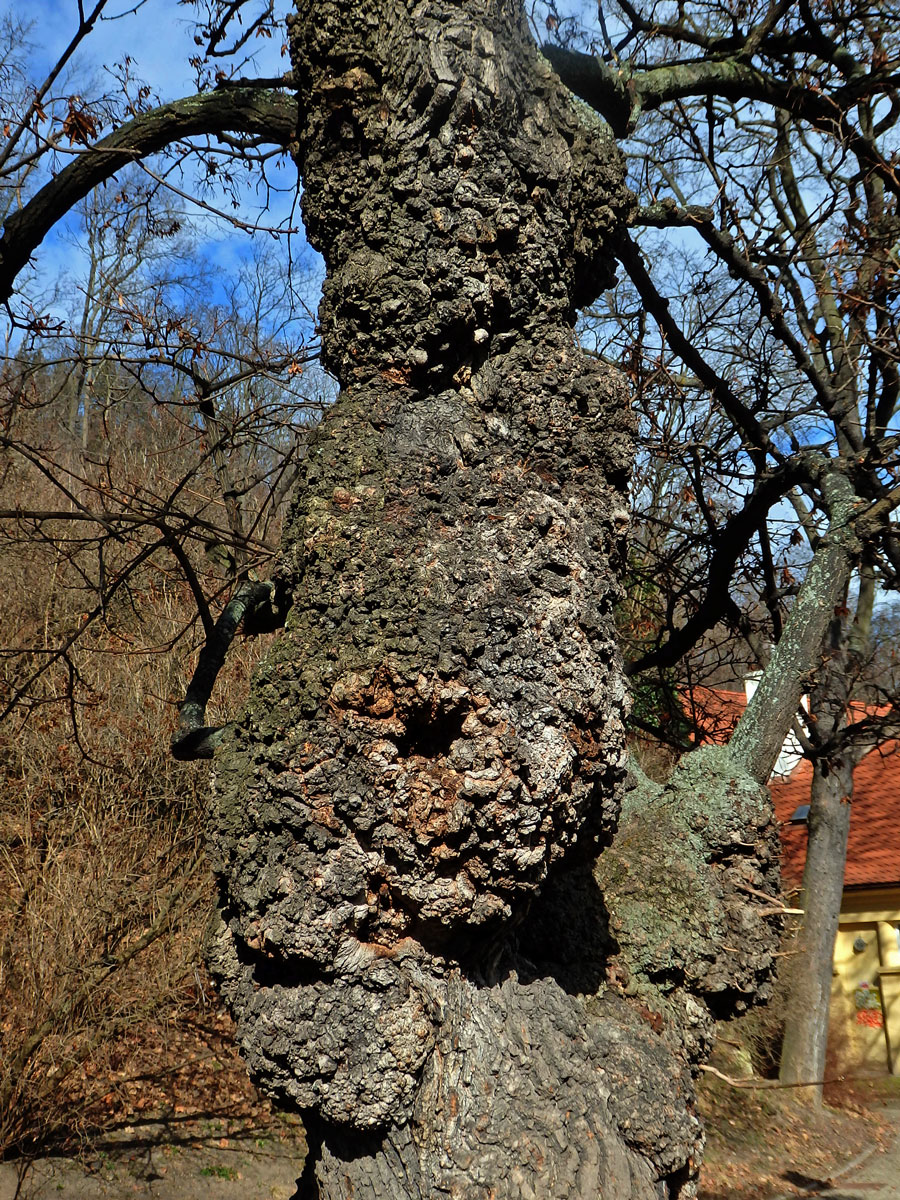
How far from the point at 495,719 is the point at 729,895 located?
3.87 ft

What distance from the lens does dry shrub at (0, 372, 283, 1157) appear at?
685 cm

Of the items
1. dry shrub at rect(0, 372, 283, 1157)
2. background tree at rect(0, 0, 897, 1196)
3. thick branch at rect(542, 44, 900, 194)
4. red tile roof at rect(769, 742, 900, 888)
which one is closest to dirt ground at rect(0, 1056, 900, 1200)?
dry shrub at rect(0, 372, 283, 1157)

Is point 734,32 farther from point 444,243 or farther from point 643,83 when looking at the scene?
point 444,243

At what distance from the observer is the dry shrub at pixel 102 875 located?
685 cm

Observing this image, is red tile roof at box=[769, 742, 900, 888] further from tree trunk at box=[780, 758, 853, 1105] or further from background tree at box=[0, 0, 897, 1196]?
background tree at box=[0, 0, 897, 1196]

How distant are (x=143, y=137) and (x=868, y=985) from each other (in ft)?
56.5

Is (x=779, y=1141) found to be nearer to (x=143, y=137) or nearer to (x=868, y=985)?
(x=868, y=985)

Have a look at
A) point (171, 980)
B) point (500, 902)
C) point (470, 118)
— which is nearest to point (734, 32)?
point (470, 118)

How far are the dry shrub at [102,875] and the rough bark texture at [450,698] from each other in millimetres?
3804

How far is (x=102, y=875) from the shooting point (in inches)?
318

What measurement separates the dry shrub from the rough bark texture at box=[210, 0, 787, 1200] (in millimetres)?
3804

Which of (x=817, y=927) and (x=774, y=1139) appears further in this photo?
(x=817, y=927)

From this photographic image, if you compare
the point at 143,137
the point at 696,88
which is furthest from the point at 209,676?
the point at 696,88

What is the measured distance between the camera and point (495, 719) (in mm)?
1909
